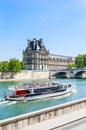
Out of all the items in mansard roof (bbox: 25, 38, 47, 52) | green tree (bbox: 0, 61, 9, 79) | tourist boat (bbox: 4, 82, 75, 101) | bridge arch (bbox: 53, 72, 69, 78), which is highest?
mansard roof (bbox: 25, 38, 47, 52)

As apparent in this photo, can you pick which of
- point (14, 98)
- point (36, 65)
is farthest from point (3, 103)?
point (36, 65)

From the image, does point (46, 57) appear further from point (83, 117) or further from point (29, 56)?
point (83, 117)

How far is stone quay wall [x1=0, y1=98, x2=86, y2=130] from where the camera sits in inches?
394

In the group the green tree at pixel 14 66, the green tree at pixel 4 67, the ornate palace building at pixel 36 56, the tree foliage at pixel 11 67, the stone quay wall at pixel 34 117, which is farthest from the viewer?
the ornate palace building at pixel 36 56

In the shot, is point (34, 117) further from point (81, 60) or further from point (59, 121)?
point (81, 60)

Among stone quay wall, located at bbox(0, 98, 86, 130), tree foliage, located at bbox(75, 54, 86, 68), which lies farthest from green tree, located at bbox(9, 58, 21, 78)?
stone quay wall, located at bbox(0, 98, 86, 130)

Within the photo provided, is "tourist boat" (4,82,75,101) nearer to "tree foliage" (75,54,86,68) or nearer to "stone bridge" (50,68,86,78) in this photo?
"stone bridge" (50,68,86,78)

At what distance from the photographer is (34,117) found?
439 inches

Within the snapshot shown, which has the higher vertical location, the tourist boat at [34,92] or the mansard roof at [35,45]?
the mansard roof at [35,45]

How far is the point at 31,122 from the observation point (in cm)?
1102

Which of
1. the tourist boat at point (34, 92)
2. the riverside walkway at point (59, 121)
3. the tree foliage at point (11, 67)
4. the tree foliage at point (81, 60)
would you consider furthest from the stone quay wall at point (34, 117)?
the tree foliage at point (81, 60)

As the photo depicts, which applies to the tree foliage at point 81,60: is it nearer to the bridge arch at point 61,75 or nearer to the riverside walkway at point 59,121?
the bridge arch at point 61,75

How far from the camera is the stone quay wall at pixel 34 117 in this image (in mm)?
9995

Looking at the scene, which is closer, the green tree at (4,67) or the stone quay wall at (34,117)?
the stone quay wall at (34,117)
